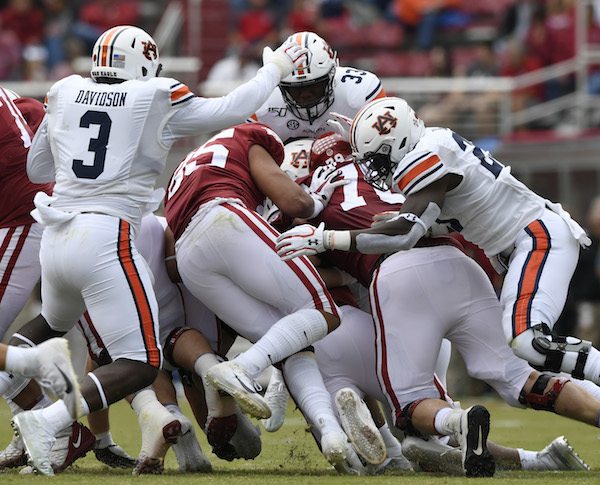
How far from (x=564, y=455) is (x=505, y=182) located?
1.31 m

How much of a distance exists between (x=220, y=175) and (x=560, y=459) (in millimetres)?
2114

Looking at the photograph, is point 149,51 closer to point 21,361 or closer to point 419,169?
point 419,169

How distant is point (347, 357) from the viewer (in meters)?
5.36

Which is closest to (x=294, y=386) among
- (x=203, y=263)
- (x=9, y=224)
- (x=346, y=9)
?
(x=203, y=263)

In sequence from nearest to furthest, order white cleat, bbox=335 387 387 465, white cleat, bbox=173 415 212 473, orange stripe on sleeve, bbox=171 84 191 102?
white cleat, bbox=335 387 387 465
orange stripe on sleeve, bbox=171 84 191 102
white cleat, bbox=173 415 212 473

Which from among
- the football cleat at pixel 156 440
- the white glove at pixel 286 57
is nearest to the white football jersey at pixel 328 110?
the white glove at pixel 286 57

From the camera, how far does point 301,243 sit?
194 inches

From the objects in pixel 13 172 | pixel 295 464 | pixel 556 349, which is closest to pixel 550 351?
pixel 556 349

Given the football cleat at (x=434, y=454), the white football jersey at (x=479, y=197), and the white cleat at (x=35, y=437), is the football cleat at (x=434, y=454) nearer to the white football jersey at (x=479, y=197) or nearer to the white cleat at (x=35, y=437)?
the white football jersey at (x=479, y=197)

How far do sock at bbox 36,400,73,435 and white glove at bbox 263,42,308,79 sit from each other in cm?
192

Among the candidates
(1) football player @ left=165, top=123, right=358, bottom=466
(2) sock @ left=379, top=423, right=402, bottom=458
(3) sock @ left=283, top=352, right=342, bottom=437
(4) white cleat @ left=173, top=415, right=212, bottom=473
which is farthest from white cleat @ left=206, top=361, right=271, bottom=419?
(2) sock @ left=379, top=423, right=402, bottom=458

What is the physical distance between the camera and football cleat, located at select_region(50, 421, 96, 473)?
16.9ft

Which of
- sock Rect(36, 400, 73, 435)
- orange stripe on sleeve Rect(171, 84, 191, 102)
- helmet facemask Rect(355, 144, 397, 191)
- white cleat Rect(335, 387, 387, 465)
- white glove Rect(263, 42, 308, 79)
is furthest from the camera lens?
white glove Rect(263, 42, 308, 79)

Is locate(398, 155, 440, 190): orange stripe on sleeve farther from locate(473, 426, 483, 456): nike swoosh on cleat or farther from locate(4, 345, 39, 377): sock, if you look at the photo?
locate(4, 345, 39, 377): sock
